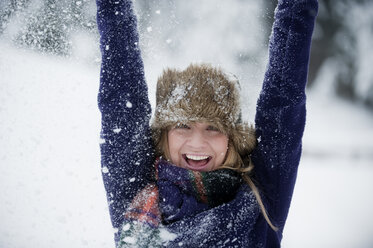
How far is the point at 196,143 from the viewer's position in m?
1.24

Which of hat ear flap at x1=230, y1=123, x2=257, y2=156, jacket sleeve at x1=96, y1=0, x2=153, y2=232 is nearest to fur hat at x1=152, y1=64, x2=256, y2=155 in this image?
hat ear flap at x1=230, y1=123, x2=257, y2=156

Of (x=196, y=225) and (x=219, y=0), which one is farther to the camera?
(x=219, y=0)

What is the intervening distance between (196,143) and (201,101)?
17 centimetres

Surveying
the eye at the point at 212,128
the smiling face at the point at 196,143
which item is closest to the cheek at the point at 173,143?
the smiling face at the point at 196,143

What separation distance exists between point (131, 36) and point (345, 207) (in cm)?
309

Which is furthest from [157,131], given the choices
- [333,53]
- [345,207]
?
[333,53]

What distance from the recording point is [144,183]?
1.19m

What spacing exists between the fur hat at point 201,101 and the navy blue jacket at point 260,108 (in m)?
0.10

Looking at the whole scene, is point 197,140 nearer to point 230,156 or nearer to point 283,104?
point 230,156

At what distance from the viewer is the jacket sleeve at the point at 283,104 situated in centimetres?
108

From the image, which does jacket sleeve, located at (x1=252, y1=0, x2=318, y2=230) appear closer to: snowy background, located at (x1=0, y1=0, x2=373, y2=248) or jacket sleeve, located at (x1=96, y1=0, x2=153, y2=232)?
snowy background, located at (x1=0, y1=0, x2=373, y2=248)

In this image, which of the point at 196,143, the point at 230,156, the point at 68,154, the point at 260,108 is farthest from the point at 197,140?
the point at 68,154

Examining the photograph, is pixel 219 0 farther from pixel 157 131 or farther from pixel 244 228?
pixel 244 228

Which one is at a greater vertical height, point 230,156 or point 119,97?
point 119,97
